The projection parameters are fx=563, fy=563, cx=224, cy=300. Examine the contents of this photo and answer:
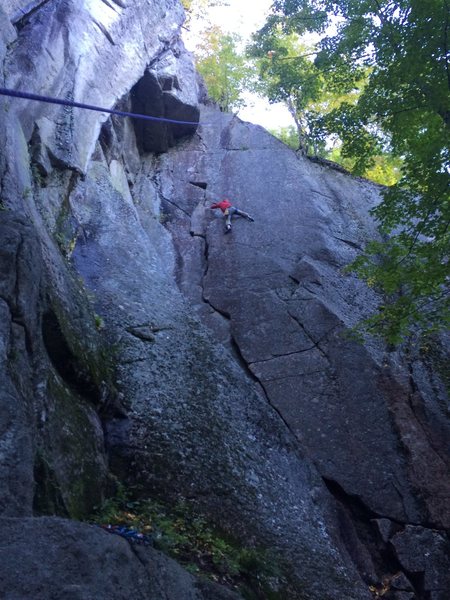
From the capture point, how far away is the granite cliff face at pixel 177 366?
5.02m

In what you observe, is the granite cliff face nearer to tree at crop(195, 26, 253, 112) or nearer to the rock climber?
the rock climber

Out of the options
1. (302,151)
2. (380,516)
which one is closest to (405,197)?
(380,516)

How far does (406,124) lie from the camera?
947 cm

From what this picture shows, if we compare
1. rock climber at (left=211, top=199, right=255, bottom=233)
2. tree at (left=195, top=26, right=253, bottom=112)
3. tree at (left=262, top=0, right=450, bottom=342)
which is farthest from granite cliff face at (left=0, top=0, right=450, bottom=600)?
tree at (left=195, top=26, right=253, bottom=112)

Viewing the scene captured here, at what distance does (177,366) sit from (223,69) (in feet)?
60.0

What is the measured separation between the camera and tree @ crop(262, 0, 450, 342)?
8.55 meters

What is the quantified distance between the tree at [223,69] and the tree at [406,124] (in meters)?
12.4

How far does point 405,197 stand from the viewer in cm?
923

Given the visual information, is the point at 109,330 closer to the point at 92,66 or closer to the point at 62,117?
the point at 62,117

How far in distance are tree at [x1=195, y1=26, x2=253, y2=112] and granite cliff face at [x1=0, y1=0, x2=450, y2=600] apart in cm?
709

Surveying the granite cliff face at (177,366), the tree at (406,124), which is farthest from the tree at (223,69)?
the tree at (406,124)

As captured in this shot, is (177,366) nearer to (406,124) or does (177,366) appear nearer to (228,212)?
(406,124)

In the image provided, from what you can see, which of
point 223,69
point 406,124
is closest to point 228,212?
point 406,124

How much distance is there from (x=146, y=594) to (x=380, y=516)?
570cm
